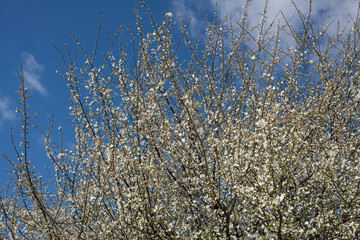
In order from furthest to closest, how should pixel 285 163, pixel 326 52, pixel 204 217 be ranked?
pixel 326 52 < pixel 204 217 < pixel 285 163

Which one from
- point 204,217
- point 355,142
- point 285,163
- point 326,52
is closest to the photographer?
point 285,163

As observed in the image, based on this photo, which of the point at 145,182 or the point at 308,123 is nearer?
the point at 145,182

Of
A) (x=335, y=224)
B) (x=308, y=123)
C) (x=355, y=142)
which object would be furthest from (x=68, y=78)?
(x=355, y=142)

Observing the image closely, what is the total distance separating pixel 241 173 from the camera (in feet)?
20.5

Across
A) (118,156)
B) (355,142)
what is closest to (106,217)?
(118,156)

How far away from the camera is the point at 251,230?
670 cm

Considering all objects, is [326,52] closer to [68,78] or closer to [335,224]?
[335,224]

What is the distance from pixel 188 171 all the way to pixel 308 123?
8.81 ft

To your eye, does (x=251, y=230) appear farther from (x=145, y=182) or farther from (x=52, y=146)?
(x=52, y=146)

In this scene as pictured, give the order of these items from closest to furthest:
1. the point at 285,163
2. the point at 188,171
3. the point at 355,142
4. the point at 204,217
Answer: the point at 285,163 < the point at 204,217 < the point at 188,171 < the point at 355,142

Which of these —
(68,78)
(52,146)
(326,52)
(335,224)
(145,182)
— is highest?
(326,52)

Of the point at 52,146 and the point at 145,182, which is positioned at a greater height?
the point at 52,146

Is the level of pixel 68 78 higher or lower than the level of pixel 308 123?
higher

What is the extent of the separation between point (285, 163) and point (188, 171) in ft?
6.77
